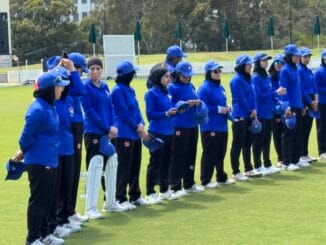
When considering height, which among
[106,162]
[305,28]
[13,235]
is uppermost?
[305,28]

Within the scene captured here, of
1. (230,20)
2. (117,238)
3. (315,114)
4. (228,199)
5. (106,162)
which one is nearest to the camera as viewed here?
(117,238)

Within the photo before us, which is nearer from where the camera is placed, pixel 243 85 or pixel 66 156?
pixel 66 156

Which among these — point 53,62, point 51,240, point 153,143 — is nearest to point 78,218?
point 51,240

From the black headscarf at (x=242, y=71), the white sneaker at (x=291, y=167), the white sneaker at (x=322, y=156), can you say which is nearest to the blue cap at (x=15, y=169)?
the black headscarf at (x=242, y=71)

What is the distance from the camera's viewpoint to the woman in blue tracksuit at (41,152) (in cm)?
722

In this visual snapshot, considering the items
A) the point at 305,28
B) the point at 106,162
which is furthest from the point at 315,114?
the point at 305,28

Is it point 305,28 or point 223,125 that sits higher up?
point 305,28

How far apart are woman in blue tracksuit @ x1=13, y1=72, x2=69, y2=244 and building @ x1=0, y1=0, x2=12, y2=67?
54499 millimetres

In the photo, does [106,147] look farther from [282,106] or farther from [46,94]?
[282,106]

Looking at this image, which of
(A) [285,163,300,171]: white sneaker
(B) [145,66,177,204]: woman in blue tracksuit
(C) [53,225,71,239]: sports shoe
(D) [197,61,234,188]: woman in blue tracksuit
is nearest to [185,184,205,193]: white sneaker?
(D) [197,61,234,188]: woman in blue tracksuit

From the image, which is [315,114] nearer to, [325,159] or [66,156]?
[325,159]

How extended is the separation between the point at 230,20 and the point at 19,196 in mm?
69592

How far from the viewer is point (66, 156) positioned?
8.21 m

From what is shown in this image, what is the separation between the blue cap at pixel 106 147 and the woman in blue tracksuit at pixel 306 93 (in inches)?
204
